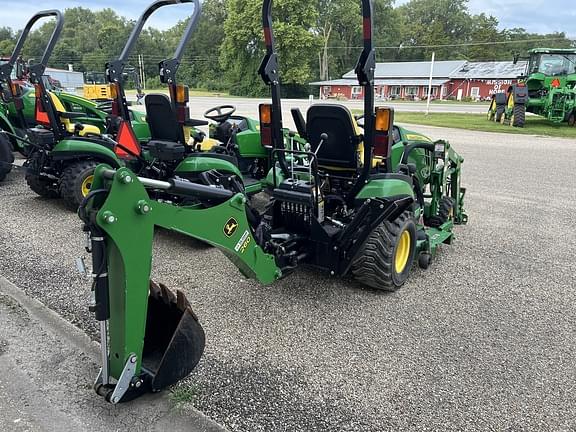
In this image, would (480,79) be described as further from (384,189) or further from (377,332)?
(377,332)

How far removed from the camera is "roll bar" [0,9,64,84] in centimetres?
671

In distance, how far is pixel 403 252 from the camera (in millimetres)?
4496

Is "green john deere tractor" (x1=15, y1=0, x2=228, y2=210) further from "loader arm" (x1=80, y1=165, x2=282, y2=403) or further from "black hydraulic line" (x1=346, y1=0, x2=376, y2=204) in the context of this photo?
"loader arm" (x1=80, y1=165, x2=282, y2=403)

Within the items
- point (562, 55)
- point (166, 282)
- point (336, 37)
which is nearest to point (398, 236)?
point (166, 282)

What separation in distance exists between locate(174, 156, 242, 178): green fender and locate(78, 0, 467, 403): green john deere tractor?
0.13 m

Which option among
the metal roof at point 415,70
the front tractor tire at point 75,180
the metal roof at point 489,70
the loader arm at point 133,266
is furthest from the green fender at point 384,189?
the metal roof at point 415,70

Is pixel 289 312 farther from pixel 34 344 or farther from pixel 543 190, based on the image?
pixel 543 190

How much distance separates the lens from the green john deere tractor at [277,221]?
247cm

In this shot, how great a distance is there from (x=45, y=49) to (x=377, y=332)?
6319mm

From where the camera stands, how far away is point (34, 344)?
3412mm

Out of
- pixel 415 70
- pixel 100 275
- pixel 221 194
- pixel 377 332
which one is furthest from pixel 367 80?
pixel 415 70

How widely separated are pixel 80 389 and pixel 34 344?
73 cm

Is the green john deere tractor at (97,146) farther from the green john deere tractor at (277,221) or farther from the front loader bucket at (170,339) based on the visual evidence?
the front loader bucket at (170,339)

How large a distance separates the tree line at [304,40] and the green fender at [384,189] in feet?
77.4
